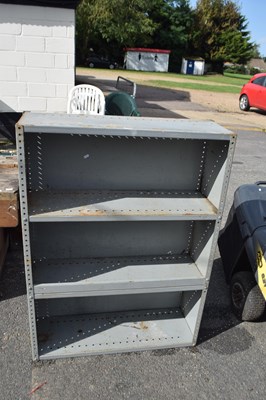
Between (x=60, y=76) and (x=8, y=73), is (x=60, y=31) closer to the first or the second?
(x=60, y=76)

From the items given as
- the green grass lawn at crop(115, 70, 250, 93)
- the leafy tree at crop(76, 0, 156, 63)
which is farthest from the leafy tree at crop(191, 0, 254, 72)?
the green grass lawn at crop(115, 70, 250, 93)

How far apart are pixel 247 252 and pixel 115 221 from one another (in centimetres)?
118

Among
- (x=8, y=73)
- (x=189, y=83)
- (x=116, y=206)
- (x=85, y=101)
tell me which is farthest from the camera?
(x=189, y=83)

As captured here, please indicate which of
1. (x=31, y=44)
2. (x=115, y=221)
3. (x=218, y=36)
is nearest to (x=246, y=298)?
(x=115, y=221)

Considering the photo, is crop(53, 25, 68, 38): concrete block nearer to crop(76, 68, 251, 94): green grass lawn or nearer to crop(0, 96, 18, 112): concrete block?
crop(0, 96, 18, 112): concrete block

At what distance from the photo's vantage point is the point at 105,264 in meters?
2.61

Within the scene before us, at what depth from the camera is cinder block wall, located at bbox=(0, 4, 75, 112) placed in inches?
219

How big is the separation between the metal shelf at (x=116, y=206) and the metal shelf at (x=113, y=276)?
489mm

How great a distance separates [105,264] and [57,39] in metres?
4.45

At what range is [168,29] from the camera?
145ft

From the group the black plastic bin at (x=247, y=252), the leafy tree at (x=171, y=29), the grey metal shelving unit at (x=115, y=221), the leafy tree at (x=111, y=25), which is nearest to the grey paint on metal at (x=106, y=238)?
the grey metal shelving unit at (x=115, y=221)

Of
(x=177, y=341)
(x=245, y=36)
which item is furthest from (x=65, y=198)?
(x=245, y=36)

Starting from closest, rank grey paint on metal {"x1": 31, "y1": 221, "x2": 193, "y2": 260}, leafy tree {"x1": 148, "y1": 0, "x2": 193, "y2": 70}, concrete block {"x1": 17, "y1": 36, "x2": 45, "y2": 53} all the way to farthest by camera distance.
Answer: grey paint on metal {"x1": 31, "y1": 221, "x2": 193, "y2": 260} → concrete block {"x1": 17, "y1": 36, "x2": 45, "y2": 53} → leafy tree {"x1": 148, "y1": 0, "x2": 193, "y2": 70}

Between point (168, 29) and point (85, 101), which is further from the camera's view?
point (168, 29)
